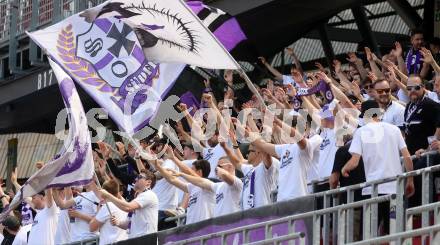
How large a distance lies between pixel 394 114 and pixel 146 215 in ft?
11.2

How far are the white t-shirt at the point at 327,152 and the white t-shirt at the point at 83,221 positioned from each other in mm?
3989

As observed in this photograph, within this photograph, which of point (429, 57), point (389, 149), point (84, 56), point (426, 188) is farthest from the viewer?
point (84, 56)

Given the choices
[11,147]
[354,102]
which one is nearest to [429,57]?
[354,102]

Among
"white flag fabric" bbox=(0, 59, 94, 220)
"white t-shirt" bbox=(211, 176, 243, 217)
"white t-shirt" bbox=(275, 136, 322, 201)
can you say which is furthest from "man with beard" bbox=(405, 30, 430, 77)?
"white flag fabric" bbox=(0, 59, 94, 220)

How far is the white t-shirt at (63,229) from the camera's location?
18.5 meters

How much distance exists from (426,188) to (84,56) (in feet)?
21.7

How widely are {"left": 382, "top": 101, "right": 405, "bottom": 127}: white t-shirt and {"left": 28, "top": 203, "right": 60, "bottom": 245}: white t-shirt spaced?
5693 mm

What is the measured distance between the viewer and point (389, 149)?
13.3m

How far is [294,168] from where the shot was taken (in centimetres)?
1452

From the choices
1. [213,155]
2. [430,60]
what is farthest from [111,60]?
[430,60]

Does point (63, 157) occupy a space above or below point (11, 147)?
below

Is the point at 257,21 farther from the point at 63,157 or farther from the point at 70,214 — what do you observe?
the point at 63,157

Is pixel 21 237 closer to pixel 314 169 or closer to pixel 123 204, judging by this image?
pixel 123 204

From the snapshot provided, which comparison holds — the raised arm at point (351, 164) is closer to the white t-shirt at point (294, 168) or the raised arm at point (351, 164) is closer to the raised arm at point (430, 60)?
the white t-shirt at point (294, 168)
